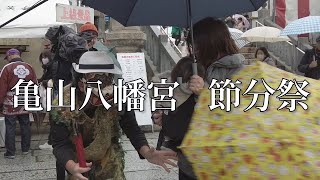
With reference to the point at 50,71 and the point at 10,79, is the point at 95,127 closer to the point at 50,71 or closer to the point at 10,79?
the point at 50,71

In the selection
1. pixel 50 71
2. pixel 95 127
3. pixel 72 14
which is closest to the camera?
pixel 95 127

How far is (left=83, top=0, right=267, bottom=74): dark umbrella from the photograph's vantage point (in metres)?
3.67

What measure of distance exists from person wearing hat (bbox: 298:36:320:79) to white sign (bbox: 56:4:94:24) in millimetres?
4961

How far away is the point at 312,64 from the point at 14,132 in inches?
222

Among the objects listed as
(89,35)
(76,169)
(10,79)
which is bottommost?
(76,169)

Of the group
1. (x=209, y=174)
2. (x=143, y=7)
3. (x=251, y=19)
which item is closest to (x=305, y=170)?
(x=209, y=174)

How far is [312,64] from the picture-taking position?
29.5 ft

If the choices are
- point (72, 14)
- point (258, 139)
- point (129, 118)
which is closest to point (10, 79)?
point (72, 14)

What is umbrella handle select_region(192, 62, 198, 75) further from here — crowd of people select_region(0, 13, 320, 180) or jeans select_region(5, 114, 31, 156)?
jeans select_region(5, 114, 31, 156)

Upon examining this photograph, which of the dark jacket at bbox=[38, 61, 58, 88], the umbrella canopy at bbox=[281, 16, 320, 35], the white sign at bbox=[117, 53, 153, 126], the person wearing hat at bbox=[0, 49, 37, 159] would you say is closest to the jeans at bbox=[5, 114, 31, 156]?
the person wearing hat at bbox=[0, 49, 37, 159]

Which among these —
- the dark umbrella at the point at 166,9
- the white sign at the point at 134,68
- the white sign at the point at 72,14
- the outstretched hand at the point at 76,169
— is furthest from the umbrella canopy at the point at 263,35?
the outstretched hand at the point at 76,169

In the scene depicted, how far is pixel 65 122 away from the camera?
3.07m

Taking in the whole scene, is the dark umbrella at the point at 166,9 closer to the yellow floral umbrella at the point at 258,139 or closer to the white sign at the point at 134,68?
the yellow floral umbrella at the point at 258,139

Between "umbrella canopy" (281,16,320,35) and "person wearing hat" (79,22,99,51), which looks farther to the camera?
"umbrella canopy" (281,16,320,35)
